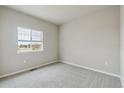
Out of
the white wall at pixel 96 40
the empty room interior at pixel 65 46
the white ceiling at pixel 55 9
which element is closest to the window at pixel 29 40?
the empty room interior at pixel 65 46

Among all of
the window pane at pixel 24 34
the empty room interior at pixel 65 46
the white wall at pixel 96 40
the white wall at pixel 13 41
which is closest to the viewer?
the empty room interior at pixel 65 46

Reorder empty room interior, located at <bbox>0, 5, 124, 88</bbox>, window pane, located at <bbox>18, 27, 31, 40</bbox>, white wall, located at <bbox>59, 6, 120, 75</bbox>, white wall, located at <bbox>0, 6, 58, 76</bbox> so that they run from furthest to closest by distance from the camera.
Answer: window pane, located at <bbox>18, 27, 31, 40</bbox>, white wall, located at <bbox>59, 6, 120, 75</bbox>, white wall, located at <bbox>0, 6, 58, 76</bbox>, empty room interior, located at <bbox>0, 5, 124, 88</bbox>

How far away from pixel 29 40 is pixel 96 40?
9.94 ft

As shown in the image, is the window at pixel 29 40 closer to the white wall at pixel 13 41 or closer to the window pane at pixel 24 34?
the window pane at pixel 24 34

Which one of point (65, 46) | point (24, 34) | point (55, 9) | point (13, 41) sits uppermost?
point (55, 9)

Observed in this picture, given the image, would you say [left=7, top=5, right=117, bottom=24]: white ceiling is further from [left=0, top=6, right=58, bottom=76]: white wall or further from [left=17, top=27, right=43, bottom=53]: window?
[left=17, top=27, right=43, bottom=53]: window

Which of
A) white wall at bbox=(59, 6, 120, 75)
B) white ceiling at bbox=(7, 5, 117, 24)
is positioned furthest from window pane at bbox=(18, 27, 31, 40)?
white wall at bbox=(59, 6, 120, 75)

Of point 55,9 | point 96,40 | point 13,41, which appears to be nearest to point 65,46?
point 96,40

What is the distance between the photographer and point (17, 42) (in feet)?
10.6

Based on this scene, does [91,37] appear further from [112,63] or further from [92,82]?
[92,82]

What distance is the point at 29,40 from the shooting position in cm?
377

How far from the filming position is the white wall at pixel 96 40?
3035mm

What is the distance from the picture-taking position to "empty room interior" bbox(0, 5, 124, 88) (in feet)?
8.68

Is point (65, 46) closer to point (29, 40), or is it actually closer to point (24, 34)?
point (29, 40)
